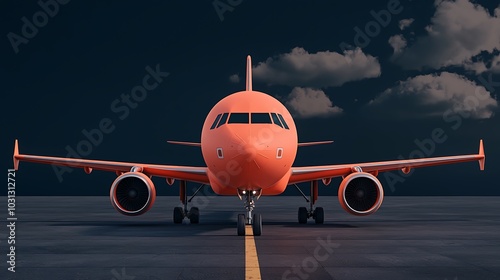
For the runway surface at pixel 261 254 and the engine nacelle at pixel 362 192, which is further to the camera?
the engine nacelle at pixel 362 192

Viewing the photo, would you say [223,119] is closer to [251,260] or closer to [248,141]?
[248,141]

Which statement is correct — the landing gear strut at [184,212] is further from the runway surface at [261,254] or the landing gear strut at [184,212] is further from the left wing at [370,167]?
the left wing at [370,167]

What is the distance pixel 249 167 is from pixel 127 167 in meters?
7.53

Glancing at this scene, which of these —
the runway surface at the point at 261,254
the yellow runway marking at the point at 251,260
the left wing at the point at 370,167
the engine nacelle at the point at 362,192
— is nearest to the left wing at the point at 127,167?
the runway surface at the point at 261,254

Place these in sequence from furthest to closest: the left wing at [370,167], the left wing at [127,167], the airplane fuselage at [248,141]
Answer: the left wing at [370,167] < the left wing at [127,167] < the airplane fuselage at [248,141]

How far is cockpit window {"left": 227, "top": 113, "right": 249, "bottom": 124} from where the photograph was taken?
53.8ft

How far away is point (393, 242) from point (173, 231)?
694cm

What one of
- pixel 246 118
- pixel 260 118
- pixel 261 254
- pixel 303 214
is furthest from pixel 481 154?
pixel 261 254

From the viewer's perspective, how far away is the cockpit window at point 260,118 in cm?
1647

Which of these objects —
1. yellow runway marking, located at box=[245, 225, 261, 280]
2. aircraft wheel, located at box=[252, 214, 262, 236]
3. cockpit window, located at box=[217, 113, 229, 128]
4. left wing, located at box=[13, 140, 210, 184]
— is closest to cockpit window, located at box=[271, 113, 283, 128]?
cockpit window, located at box=[217, 113, 229, 128]

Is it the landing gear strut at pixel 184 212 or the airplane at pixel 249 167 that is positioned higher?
the airplane at pixel 249 167

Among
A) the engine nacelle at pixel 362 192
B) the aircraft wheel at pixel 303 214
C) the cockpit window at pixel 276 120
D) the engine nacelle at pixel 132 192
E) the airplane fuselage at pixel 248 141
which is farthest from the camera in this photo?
the aircraft wheel at pixel 303 214

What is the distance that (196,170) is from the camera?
66.7ft

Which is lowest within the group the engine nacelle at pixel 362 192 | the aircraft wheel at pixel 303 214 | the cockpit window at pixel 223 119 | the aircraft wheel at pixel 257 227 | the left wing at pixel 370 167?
the aircraft wheel at pixel 257 227
